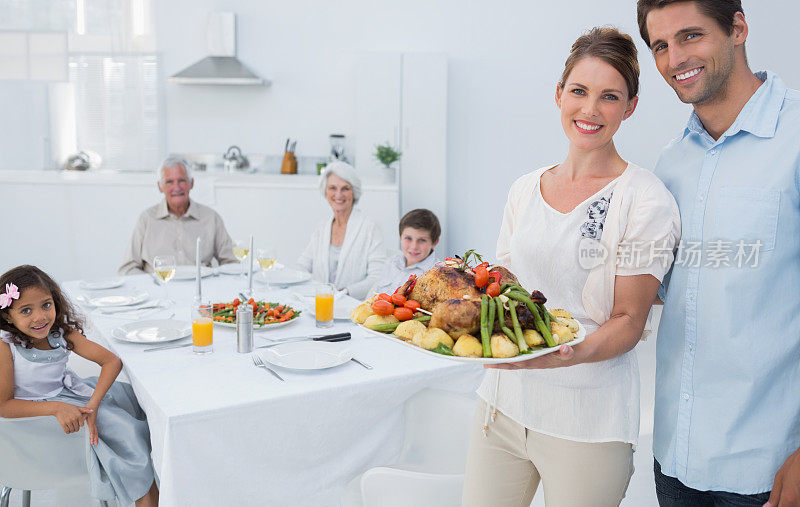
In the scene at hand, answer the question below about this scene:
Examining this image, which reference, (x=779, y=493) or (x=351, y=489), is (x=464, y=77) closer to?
(x=351, y=489)

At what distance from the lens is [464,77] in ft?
18.1

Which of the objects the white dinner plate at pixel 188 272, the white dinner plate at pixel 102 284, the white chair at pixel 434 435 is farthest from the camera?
the white dinner plate at pixel 188 272

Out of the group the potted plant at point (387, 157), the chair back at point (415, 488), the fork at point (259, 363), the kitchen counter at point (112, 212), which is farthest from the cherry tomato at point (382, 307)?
the potted plant at point (387, 157)

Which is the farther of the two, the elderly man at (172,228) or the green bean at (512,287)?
the elderly man at (172,228)

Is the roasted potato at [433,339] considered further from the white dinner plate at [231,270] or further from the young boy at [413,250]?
the white dinner plate at [231,270]

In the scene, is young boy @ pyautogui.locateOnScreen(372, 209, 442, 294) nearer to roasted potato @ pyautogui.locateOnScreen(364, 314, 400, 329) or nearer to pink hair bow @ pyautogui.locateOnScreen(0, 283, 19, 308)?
pink hair bow @ pyautogui.locateOnScreen(0, 283, 19, 308)

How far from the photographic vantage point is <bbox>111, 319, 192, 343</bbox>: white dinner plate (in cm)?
200

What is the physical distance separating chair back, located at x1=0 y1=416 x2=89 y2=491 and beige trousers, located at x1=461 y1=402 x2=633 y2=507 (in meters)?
1.10

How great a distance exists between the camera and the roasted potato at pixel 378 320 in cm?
116

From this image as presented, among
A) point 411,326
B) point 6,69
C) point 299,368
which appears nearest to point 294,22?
point 6,69

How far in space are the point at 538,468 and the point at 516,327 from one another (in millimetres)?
326

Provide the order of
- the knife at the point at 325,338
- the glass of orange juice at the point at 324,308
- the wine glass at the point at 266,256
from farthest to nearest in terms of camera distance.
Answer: the wine glass at the point at 266,256, the glass of orange juice at the point at 324,308, the knife at the point at 325,338

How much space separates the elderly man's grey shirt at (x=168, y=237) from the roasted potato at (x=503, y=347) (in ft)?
8.68

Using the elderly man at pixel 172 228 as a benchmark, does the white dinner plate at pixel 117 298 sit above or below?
below
